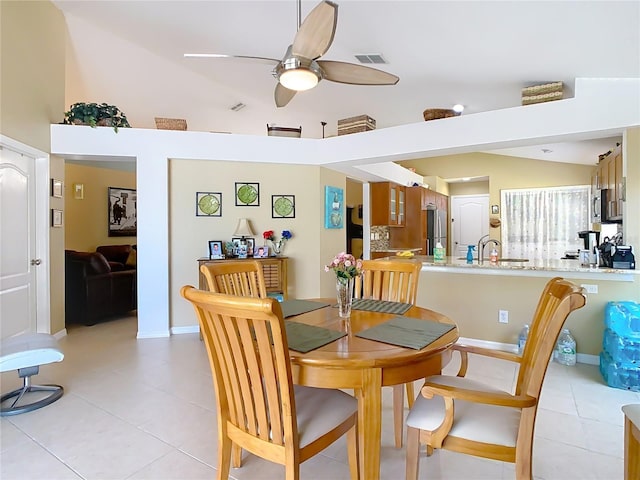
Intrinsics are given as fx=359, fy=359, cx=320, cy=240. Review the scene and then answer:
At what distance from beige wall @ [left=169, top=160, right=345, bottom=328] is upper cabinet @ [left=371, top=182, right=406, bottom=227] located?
57.8 inches

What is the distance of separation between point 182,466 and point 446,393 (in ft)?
4.79

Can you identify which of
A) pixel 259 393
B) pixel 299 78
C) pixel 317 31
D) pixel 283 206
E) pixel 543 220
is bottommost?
pixel 259 393

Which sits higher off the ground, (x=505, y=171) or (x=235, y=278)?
(x=505, y=171)

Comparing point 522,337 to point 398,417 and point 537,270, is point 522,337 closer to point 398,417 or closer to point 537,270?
point 537,270

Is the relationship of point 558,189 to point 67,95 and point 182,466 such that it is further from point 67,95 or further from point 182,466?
point 67,95

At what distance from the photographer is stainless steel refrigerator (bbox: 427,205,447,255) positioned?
7.14 m

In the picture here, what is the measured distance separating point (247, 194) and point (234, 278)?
2394 millimetres

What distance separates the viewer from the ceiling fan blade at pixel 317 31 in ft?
5.87

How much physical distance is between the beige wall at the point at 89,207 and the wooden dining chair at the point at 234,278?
518 centimetres

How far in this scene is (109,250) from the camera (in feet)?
20.8

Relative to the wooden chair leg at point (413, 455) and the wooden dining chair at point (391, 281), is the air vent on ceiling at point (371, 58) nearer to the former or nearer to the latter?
the wooden dining chair at point (391, 281)

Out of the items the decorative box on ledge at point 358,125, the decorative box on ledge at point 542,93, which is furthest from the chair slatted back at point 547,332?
the decorative box on ledge at point 358,125

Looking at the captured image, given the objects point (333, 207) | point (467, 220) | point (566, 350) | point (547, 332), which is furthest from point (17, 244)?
point (467, 220)

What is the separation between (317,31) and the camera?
191cm
